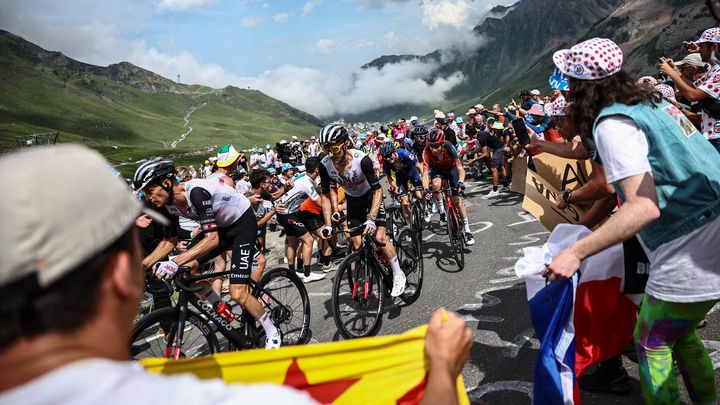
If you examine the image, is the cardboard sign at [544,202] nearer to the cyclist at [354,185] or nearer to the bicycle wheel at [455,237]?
the cyclist at [354,185]

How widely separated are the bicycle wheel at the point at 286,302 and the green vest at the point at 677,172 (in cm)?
436

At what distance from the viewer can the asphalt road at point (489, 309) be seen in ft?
12.7

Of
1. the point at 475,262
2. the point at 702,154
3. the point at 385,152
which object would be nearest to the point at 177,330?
the point at 702,154

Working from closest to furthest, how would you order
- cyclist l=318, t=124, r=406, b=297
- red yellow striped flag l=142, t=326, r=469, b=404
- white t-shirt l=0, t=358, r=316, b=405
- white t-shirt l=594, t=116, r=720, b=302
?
white t-shirt l=0, t=358, r=316, b=405 < red yellow striped flag l=142, t=326, r=469, b=404 < white t-shirt l=594, t=116, r=720, b=302 < cyclist l=318, t=124, r=406, b=297

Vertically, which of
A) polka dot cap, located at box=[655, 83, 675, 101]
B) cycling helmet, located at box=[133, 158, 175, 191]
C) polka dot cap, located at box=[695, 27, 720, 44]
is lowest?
cycling helmet, located at box=[133, 158, 175, 191]

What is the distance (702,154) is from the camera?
2.31 meters

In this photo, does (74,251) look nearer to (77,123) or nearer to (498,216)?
(498,216)

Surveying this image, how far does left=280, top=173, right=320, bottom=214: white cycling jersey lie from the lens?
9.09m

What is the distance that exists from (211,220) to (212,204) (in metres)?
0.24

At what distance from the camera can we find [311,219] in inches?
361

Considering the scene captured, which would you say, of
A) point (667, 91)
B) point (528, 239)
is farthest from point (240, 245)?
point (667, 91)

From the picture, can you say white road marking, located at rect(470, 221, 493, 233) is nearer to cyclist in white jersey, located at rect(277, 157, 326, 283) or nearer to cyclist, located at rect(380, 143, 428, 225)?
cyclist, located at rect(380, 143, 428, 225)

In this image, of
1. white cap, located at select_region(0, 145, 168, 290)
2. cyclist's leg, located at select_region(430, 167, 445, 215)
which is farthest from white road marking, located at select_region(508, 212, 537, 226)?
white cap, located at select_region(0, 145, 168, 290)

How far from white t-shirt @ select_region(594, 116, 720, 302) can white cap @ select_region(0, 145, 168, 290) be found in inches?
86.3
